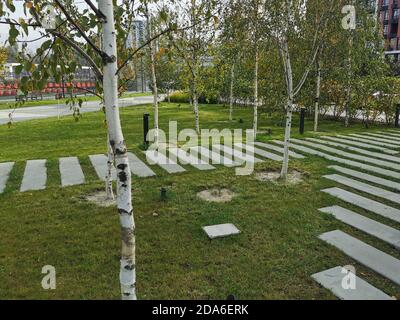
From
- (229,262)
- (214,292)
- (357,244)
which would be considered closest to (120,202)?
(214,292)

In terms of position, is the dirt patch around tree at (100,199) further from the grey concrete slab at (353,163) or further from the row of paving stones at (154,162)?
the grey concrete slab at (353,163)

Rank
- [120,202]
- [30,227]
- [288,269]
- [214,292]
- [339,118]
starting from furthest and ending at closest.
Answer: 1. [339,118]
2. [30,227]
3. [288,269]
4. [214,292]
5. [120,202]

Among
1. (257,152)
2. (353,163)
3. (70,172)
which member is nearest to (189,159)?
(257,152)

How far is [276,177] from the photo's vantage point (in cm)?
757

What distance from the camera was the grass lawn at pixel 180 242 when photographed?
3.67 m

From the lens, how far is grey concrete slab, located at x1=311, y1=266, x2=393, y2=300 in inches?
138

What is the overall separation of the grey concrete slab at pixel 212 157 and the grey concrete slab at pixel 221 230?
3584 mm

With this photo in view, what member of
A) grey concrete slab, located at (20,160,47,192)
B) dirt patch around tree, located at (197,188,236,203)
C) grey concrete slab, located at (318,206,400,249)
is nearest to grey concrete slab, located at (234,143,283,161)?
dirt patch around tree, located at (197,188,236,203)

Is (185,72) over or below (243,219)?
over

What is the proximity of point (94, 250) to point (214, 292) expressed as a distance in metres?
1.80

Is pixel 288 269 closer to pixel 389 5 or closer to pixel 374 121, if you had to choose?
pixel 374 121

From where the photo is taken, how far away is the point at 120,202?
2611mm

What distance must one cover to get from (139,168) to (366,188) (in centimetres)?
510

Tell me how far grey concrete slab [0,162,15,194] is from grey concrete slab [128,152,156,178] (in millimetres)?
2722
